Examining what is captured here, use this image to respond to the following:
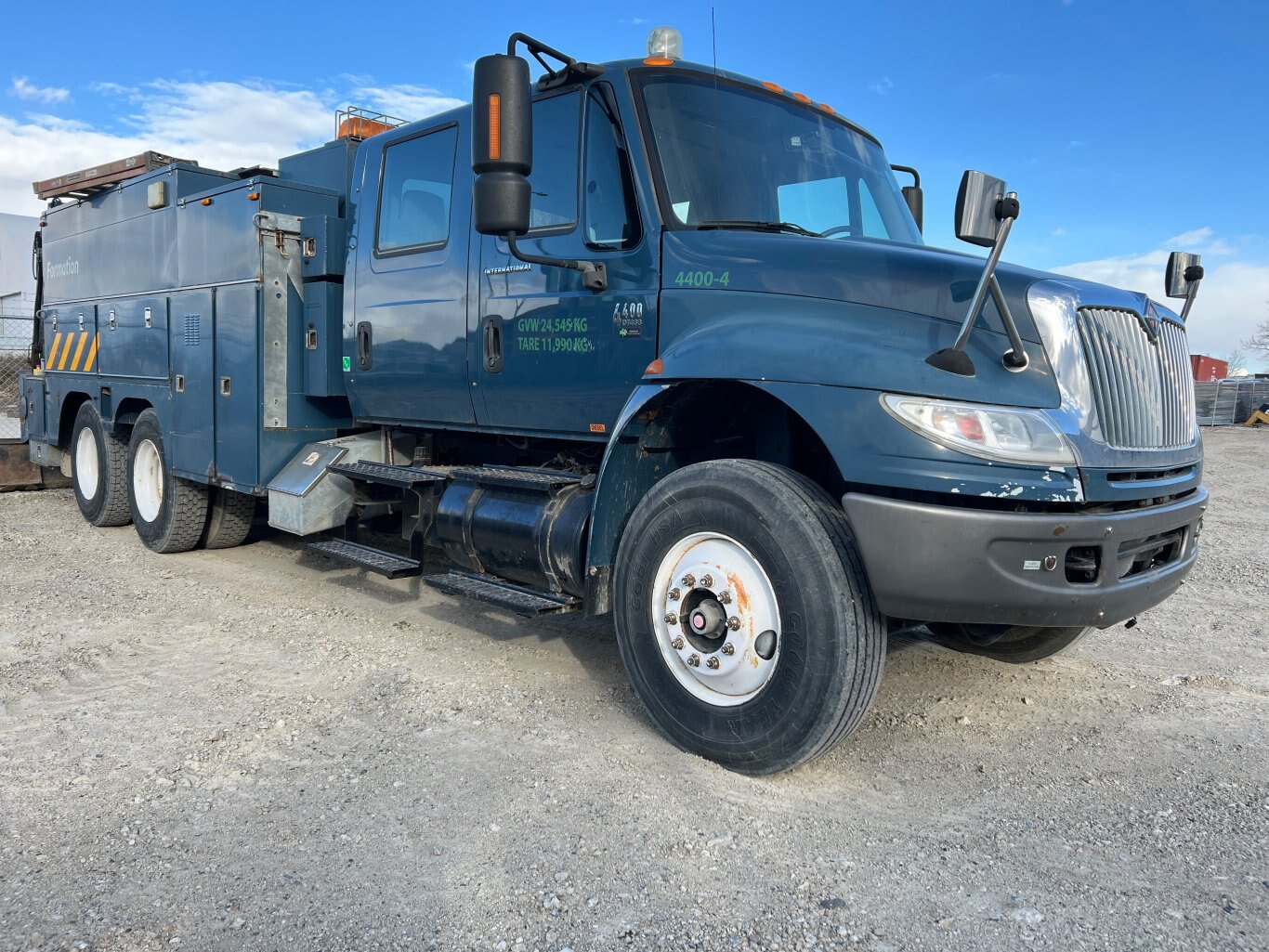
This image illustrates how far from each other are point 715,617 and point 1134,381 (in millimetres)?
1712

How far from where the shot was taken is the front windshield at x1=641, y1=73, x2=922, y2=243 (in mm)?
4156

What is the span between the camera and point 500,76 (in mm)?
3566

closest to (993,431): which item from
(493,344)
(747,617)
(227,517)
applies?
(747,617)

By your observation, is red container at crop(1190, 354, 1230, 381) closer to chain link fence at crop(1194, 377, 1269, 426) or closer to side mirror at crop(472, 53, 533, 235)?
chain link fence at crop(1194, 377, 1269, 426)

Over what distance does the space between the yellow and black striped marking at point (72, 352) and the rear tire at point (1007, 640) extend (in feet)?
23.9

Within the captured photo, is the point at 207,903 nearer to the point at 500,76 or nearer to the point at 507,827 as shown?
the point at 507,827

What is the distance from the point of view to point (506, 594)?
4516mm

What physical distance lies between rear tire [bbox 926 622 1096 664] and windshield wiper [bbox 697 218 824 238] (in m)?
1.84

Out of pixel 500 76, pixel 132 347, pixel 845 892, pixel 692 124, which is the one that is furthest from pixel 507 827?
pixel 132 347

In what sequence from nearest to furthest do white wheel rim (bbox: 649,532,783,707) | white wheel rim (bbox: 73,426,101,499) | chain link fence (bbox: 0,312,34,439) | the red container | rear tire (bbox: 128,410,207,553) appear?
white wheel rim (bbox: 649,532,783,707) → rear tire (bbox: 128,410,207,553) → white wheel rim (bbox: 73,426,101,499) → chain link fence (bbox: 0,312,34,439) → the red container

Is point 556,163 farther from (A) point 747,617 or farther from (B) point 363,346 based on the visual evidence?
(A) point 747,617

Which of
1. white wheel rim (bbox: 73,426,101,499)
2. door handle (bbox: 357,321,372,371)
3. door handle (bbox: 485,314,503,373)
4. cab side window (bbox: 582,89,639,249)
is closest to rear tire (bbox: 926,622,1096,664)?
cab side window (bbox: 582,89,639,249)

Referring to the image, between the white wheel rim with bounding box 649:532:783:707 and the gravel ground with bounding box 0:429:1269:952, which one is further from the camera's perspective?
the white wheel rim with bounding box 649:532:783:707

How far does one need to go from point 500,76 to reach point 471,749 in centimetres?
254
